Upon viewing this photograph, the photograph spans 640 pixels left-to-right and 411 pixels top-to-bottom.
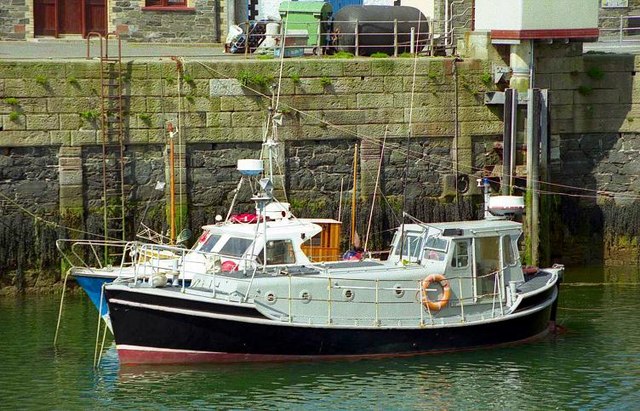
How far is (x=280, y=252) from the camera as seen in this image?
69.5 ft

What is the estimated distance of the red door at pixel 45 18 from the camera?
32062 mm

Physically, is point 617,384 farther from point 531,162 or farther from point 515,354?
point 531,162

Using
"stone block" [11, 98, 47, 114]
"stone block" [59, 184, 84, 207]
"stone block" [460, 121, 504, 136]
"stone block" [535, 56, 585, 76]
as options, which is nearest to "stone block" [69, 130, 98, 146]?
"stone block" [11, 98, 47, 114]

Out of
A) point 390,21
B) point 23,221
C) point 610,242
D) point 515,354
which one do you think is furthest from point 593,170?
point 23,221

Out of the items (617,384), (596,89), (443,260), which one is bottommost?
(617,384)

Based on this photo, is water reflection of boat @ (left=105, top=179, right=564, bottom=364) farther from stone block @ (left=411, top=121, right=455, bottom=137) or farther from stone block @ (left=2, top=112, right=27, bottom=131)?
stone block @ (left=2, top=112, right=27, bottom=131)

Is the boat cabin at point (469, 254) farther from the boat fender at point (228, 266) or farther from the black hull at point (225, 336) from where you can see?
the boat fender at point (228, 266)

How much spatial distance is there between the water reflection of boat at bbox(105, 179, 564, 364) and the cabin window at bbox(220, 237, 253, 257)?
11.7 inches

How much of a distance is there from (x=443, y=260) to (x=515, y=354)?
168cm

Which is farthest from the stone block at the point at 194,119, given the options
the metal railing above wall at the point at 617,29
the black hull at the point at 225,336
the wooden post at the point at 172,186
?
the metal railing above wall at the point at 617,29

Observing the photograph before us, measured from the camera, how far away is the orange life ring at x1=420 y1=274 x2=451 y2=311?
2080 cm

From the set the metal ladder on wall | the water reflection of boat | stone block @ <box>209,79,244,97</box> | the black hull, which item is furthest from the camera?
stone block @ <box>209,79,244,97</box>

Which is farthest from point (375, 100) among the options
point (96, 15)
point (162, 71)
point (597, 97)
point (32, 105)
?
point (96, 15)

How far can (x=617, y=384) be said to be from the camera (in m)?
19.6
